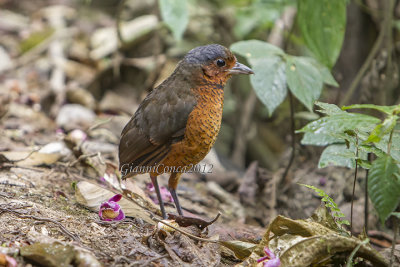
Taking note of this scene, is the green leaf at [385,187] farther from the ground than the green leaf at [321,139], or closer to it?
farther from the ground

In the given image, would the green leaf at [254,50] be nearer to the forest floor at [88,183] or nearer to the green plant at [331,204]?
the forest floor at [88,183]

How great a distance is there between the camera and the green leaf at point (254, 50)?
3.57 m

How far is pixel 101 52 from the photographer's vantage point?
21.0 feet

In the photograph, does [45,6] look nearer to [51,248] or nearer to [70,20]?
[70,20]

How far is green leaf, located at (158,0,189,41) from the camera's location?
13.3 feet

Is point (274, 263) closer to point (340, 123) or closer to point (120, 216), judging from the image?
point (340, 123)

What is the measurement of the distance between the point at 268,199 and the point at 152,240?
201 centimetres

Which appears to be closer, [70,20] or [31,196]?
[31,196]

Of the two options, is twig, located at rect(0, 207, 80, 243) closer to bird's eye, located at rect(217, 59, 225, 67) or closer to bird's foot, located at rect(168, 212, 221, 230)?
bird's foot, located at rect(168, 212, 221, 230)

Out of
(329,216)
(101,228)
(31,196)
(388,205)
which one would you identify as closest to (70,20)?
(31,196)

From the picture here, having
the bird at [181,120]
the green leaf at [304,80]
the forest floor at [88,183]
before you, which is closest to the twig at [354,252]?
the forest floor at [88,183]

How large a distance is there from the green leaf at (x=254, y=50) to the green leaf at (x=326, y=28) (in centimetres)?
40

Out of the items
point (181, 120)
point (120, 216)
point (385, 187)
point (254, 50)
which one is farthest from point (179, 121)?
point (385, 187)

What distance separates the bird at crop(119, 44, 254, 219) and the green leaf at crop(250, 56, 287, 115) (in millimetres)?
96
